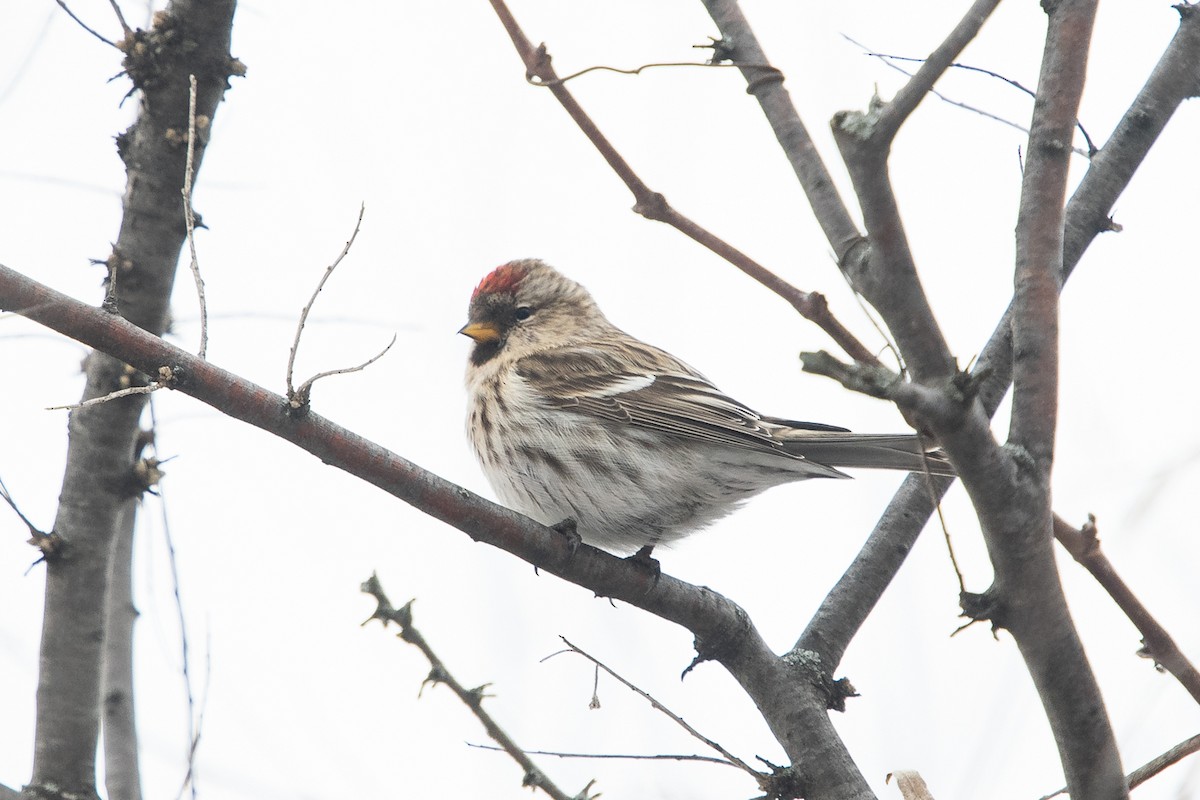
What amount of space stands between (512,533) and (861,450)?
1.42m

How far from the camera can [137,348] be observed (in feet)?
8.16

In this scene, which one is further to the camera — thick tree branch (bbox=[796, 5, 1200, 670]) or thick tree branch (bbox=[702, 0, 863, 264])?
thick tree branch (bbox=[796, 5, 1200, 670])

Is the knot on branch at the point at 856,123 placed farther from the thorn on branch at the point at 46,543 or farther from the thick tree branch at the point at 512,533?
the thorn on branch at the point at 46,543

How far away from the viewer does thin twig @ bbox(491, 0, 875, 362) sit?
2643 mm

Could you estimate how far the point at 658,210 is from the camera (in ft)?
9.09

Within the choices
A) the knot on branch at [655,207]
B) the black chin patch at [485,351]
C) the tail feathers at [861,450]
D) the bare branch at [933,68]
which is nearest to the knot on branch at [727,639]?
Answer: the tail feathers at [861,450]

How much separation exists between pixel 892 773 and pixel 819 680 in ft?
1.94

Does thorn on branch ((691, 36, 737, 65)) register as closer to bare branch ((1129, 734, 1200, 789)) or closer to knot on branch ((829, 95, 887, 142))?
knot on branch ((829, 95, 887, 142))

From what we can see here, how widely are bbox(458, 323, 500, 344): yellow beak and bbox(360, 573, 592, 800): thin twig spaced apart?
2.52m

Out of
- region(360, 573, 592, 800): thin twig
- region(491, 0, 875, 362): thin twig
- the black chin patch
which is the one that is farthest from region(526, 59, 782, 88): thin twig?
the black chin patch

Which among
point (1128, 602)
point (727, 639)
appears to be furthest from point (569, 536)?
point (1128, 602)

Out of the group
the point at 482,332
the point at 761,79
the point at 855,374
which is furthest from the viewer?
the point at 482,332

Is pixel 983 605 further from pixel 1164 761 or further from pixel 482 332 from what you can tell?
pixel 482 332

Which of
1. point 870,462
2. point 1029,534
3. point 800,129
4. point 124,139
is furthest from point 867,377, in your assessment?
point 124,139
